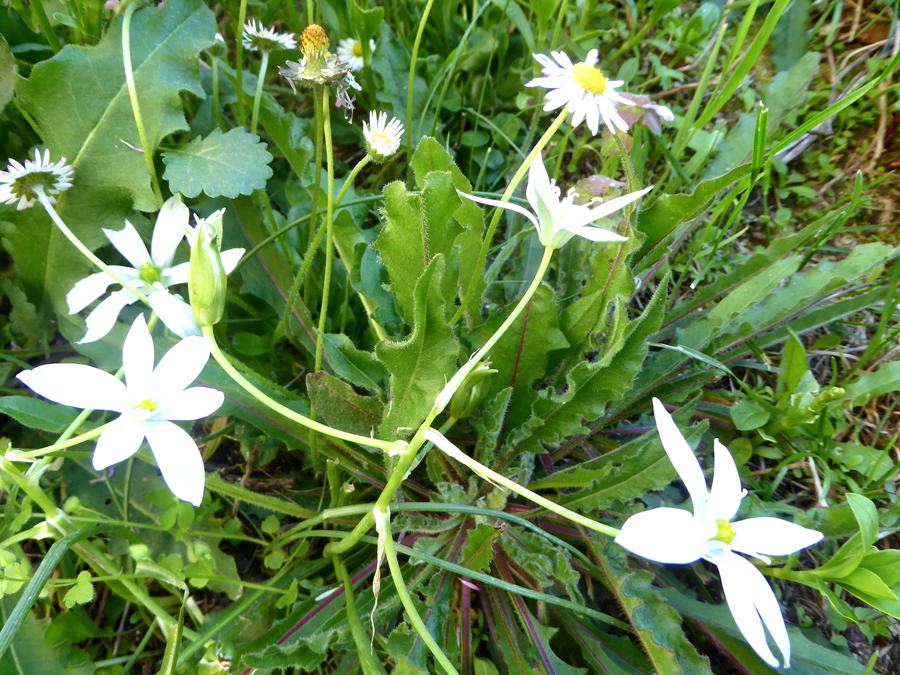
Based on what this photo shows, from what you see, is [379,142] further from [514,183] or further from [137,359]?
[137,359]

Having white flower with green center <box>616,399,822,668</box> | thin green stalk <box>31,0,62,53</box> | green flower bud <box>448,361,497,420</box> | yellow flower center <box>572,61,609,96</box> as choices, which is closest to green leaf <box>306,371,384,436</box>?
green flower bud <box>448,361,497,420</box>

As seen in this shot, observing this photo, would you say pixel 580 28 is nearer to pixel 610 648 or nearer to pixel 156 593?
pixel 610 648

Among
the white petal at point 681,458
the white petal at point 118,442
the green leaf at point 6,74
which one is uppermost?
the green leaf at point 6,74

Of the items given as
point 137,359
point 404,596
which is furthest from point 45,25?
point 404,596

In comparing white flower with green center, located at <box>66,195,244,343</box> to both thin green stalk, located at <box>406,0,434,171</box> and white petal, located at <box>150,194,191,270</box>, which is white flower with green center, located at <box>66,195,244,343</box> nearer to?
white petal, located at <box>150,194,191,270</box>

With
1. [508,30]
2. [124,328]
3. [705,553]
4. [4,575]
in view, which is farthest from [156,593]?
[508,30]

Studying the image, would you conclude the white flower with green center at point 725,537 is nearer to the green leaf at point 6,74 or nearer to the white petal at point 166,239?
the white petal at point 166,239

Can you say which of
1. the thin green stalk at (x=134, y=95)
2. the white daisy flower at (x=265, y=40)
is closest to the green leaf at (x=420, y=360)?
the thin green stalk at (x=134, y=95)
